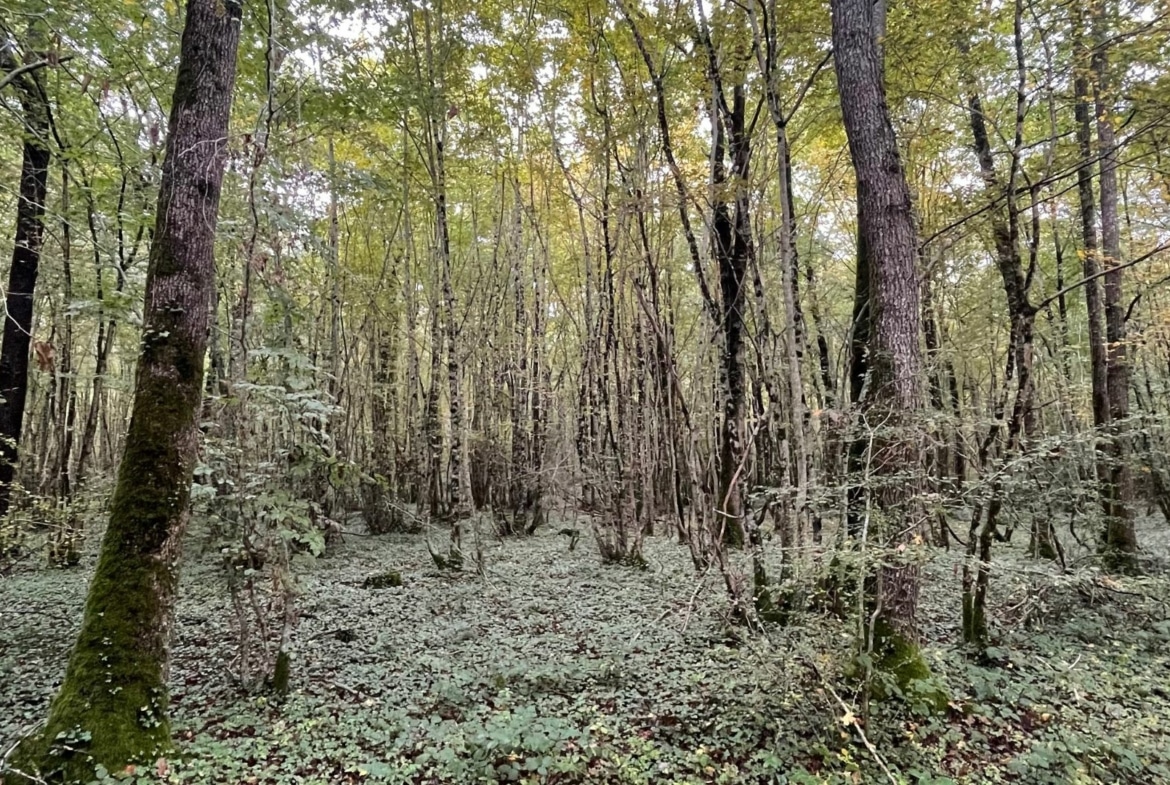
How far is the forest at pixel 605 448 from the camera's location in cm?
278

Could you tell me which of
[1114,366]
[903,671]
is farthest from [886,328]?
[1114,366]

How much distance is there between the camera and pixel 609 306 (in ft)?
23.3

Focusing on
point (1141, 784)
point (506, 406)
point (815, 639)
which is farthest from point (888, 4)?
point (506, 406)

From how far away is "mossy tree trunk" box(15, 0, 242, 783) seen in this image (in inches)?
96.3

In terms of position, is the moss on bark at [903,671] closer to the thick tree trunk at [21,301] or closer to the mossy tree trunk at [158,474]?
the mossy tree trunk at [158,474]

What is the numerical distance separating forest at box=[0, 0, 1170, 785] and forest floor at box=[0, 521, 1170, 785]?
1.0 inches

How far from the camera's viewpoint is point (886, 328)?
348 centimetres

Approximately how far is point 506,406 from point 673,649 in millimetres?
7540

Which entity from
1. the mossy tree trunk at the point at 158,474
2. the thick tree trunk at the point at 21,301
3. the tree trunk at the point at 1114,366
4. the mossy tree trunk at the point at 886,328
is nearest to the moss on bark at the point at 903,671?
the mossy tree trunk at the point at 886,328

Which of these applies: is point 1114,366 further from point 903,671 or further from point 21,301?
point 21,301

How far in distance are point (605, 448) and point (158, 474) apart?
5879 mm

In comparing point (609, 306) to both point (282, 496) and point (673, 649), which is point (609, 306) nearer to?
point (673, 649)

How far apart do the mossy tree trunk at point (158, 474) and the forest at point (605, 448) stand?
0.02 metres

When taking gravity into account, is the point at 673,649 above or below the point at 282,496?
below
